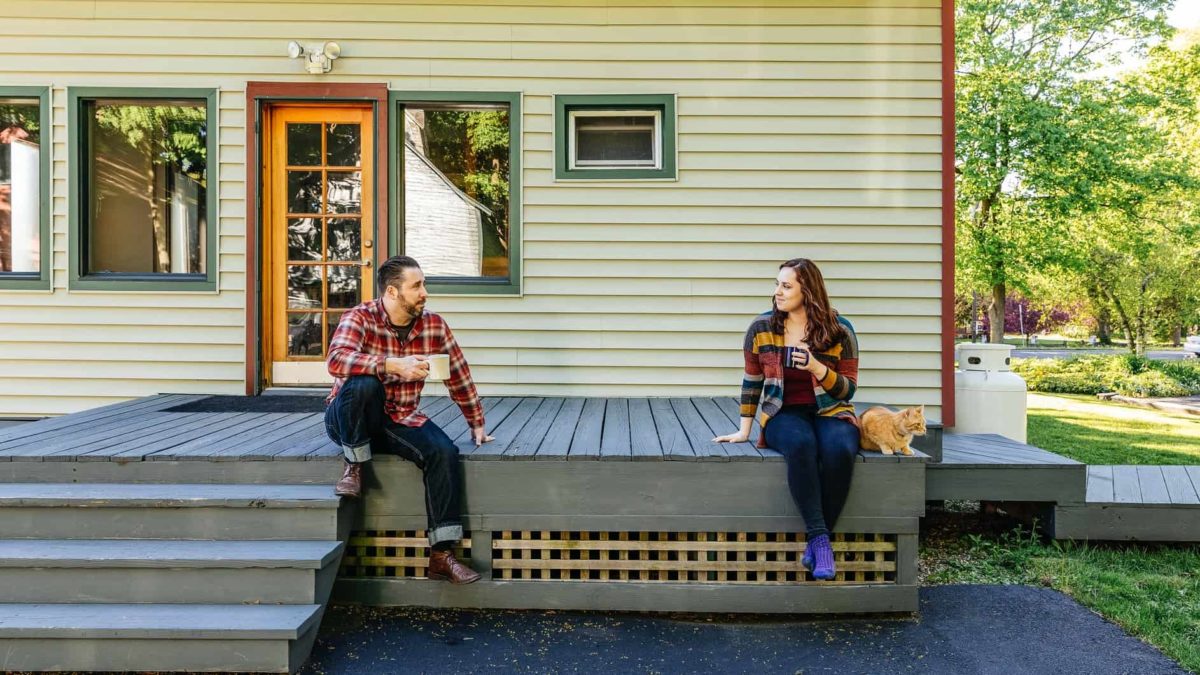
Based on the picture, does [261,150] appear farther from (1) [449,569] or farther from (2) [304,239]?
(1) [449,569]

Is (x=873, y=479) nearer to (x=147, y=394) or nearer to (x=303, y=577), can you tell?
(x=303, y=577)

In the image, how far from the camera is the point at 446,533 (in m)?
2.87

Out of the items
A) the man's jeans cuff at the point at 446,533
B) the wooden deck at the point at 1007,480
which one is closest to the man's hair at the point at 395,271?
the man's jeans cuff at the point at 446,533

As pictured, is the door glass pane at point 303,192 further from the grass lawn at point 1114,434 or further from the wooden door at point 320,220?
the grass lawn at point 1114,434

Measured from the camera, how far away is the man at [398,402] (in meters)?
2.74

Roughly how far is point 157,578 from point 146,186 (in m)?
3.33

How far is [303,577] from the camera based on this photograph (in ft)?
8.41

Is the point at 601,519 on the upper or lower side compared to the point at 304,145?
lower

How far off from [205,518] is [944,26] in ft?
16.4

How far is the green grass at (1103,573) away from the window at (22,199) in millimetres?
5773

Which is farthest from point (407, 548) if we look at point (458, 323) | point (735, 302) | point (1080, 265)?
point (1080, 265)

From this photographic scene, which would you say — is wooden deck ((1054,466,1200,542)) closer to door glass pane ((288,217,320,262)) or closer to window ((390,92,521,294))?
window ((390,92,521,294))

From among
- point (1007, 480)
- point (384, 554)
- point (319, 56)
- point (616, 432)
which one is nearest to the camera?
point (384, 554)

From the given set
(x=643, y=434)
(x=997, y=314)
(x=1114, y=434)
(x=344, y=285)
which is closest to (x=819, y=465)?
(x=643, y=434)
